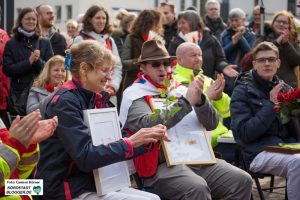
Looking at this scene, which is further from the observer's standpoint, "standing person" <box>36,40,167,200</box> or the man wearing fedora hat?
the man wearing fedora hat

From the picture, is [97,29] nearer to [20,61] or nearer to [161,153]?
[20,61]

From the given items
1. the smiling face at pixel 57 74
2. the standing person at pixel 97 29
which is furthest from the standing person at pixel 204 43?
the smiling face at pixel 57 74

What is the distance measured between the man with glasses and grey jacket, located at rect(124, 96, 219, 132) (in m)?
0.75

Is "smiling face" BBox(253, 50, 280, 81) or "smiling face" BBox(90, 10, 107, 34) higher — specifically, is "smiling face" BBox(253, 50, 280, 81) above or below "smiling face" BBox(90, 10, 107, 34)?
below

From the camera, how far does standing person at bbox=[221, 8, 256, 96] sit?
10.4m

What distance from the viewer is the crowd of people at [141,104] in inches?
176

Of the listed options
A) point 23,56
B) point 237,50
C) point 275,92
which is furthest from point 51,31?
point 275,92

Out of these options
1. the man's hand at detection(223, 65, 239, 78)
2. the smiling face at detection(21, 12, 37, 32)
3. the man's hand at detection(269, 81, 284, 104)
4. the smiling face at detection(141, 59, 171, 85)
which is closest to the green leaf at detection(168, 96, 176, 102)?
the smiling face at detection(141, 59, 171, 85)

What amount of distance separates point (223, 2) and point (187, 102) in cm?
4288

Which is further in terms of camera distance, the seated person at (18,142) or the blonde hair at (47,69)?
the blonde hair at (47,69)

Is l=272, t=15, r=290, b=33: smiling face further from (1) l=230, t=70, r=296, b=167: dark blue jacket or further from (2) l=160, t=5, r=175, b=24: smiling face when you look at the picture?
(1) l=230, t=70, r=296, b=167: dark blue jacket

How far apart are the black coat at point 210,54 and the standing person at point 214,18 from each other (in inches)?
86.3

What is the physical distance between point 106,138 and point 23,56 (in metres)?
4.25

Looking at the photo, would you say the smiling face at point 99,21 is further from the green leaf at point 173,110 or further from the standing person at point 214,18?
the green leaf at point 173,110
